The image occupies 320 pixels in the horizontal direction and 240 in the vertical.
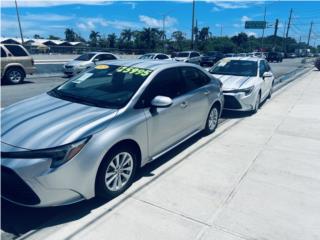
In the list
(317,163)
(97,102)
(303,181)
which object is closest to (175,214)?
(97,102)

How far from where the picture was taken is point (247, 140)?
5.63 m

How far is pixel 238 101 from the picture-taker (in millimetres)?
7078

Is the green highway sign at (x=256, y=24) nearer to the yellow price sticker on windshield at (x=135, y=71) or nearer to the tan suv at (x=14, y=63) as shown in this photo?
the tan suv at (x=14, y=63)

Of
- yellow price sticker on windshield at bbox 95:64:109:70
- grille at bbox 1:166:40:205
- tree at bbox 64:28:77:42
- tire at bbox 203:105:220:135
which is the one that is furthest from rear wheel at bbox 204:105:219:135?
tree at bbox 64:28:77:42

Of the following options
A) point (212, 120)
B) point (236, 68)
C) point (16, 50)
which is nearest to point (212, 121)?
point (212, 120)

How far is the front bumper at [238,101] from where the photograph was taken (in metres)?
7.07

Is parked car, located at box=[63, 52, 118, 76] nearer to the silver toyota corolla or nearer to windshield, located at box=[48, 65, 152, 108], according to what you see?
windshield, located at box=[48, 65, 152, 108]

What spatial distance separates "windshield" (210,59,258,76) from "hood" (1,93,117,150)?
5.77 m

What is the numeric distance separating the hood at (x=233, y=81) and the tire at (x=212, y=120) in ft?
4.87

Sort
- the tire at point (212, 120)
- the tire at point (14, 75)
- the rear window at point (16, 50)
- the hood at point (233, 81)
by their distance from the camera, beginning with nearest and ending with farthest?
the tire at point (212, 120)
the hood at point (233, 81)
the tire at point (14, 75)
the rear window at point (16, 50)

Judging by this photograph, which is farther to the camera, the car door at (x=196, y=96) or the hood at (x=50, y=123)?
the car door at (x=196, y=96)

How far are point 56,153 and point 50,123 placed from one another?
46 cm

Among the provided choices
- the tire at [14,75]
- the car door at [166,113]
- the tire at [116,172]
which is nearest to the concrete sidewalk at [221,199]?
the tire at [116,172]

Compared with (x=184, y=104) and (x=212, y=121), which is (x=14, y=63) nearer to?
(x=212, y=121)
